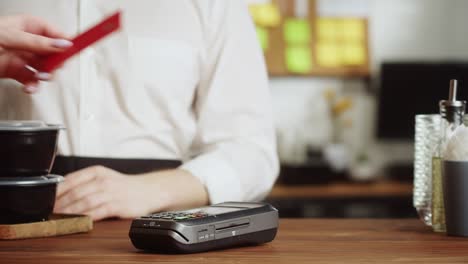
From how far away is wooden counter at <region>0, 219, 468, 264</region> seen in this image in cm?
104

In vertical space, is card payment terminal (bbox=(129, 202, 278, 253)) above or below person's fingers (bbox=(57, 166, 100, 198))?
above

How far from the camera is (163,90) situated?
1808 millimetres

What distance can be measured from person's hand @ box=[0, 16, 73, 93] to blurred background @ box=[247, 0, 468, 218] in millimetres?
3479

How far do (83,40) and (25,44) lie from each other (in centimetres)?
11

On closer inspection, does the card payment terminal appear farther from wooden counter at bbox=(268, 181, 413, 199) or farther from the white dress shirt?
wooden counter at bbox=(268, 181, 413, 199)

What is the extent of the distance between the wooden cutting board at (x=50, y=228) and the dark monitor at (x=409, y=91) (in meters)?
3.90

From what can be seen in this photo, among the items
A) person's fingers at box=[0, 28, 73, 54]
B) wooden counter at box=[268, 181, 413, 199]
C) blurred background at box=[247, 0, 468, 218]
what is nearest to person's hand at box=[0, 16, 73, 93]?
person's fingers at box=[0, 28, 73, 54]

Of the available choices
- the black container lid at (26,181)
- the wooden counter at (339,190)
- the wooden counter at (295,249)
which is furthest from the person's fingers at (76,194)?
the wooden counter at (339,190)

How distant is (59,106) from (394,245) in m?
0.84

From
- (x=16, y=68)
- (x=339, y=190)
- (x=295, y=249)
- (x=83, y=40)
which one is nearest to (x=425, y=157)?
(x=295, y=249)

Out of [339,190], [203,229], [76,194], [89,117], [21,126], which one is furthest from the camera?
[339,190]

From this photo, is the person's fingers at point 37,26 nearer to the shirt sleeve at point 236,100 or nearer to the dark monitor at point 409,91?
the shirt sleeve at point 236,100

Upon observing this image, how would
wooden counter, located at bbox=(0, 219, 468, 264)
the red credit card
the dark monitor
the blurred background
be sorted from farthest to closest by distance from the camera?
the dark monitor
the blurred background
the red credit card
wooden counter, located at bbox=(0, 219, 468, 264)

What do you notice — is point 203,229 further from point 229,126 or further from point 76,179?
point 229,126
